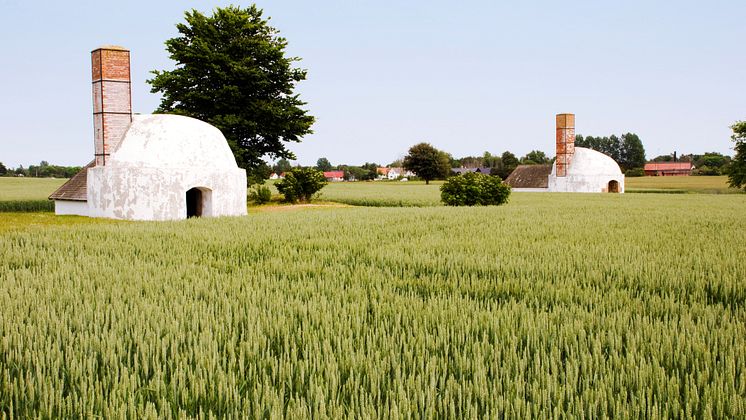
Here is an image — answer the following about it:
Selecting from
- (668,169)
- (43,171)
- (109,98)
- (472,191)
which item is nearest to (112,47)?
(109,98)

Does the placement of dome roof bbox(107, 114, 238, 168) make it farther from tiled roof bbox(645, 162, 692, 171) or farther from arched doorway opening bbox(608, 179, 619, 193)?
tiled roof bbox(645, 162, 692, 171)

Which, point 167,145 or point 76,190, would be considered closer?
point 167,145

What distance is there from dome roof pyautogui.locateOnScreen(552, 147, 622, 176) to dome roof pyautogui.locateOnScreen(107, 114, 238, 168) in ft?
144

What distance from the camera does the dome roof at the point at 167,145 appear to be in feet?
76.7

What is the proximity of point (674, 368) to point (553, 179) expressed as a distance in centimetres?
5966

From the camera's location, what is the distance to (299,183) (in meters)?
35.4

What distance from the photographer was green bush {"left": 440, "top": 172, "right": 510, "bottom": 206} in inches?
1135

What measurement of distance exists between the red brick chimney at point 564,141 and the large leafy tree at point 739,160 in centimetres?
1543

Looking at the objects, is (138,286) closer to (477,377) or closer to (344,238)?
(477,377)

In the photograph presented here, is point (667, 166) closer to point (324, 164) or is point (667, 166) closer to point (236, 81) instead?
point (324, 164)

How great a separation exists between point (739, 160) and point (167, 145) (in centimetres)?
5482

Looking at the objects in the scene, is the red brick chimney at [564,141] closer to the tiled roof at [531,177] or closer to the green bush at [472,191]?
the tiled roof at [531,177]

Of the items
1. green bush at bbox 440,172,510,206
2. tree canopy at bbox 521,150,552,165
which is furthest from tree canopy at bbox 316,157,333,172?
green bush at bbox 440,172,510,206

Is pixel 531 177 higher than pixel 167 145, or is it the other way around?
pixel 167 145
